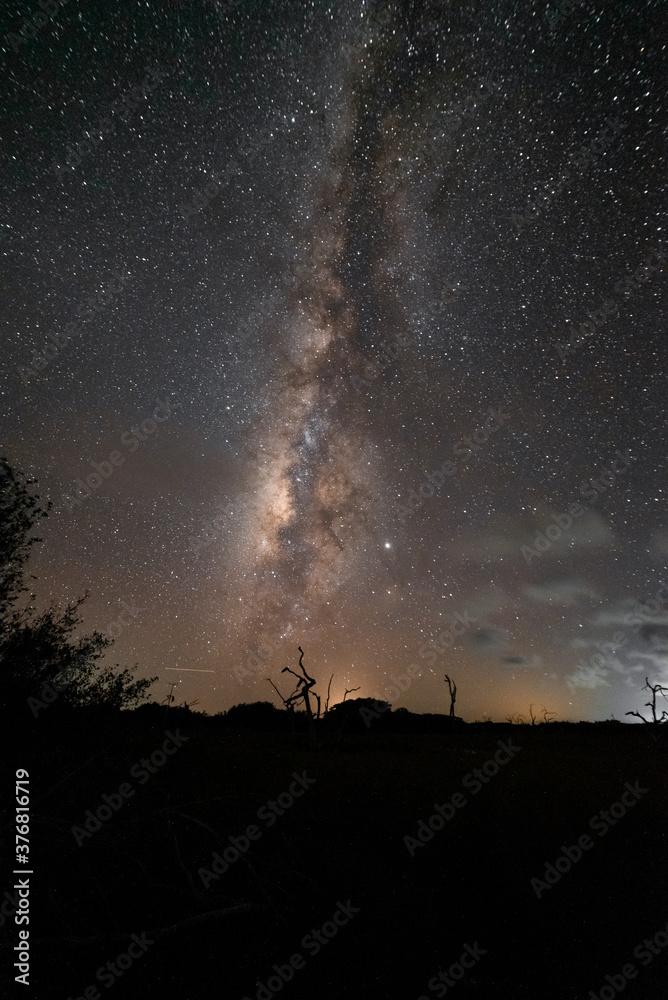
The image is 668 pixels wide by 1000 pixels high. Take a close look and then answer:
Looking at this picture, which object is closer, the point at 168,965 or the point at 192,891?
the point at 168,965

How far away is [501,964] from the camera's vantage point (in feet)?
21.1

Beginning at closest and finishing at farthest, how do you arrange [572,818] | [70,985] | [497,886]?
[70,985], [497,886], [572,818]

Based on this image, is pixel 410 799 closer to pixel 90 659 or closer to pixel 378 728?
pixel 90 659

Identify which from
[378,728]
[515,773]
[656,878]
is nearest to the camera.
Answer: [656,878]

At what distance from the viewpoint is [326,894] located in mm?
7496

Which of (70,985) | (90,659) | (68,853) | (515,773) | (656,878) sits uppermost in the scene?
(90,659)

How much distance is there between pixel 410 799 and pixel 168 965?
7.14 m

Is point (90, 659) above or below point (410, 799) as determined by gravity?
above

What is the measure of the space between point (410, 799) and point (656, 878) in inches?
191

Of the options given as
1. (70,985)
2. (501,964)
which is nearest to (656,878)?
(501,964)

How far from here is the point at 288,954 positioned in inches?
247

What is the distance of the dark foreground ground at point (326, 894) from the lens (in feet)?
19.1

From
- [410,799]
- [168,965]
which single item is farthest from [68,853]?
[410,799]

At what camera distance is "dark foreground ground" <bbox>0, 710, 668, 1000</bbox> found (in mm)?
5832
